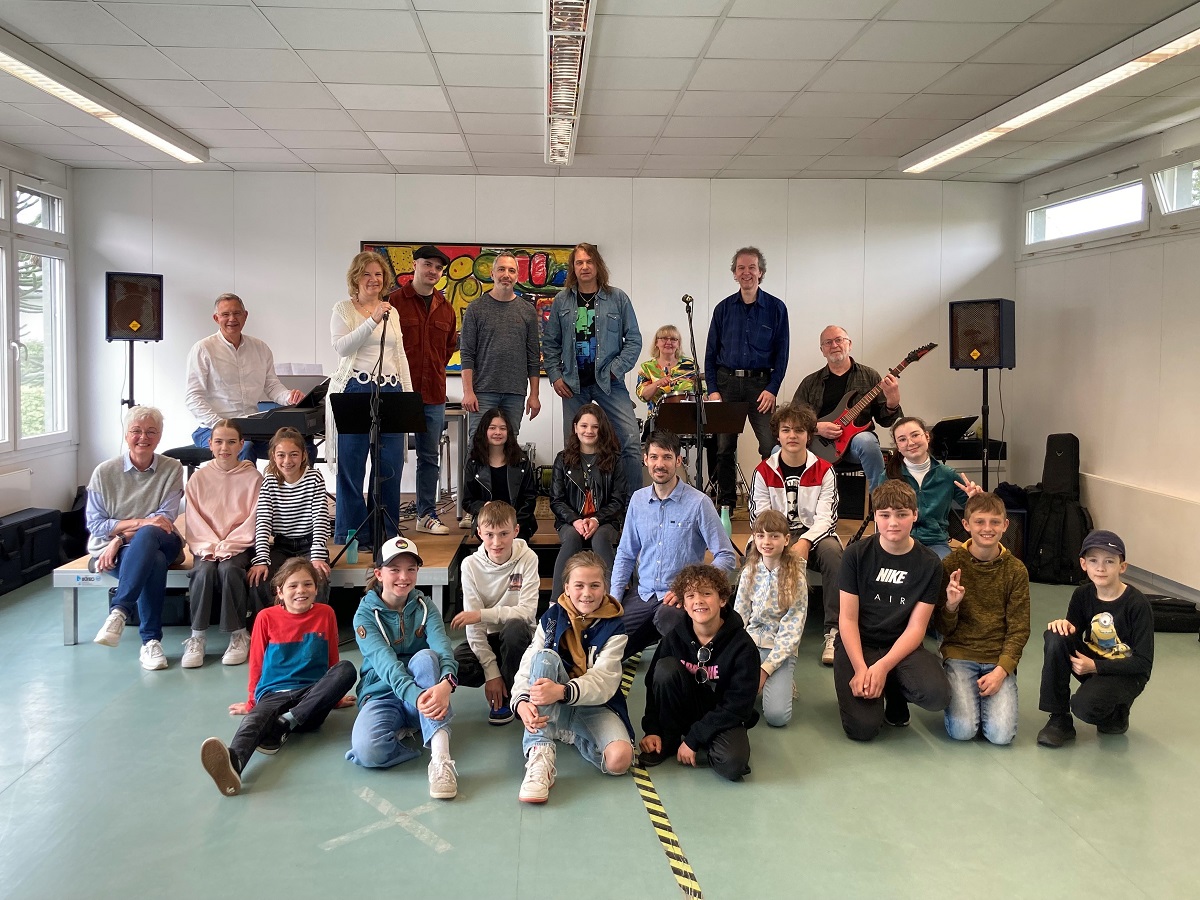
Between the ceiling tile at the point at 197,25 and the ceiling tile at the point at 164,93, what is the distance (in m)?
0.74

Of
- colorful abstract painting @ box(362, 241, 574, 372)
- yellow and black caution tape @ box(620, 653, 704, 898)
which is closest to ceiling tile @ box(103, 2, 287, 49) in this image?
colorful abstract painting @ box(362, 241, 574, 372)

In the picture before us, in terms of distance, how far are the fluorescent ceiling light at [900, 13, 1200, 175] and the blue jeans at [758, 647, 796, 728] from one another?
3.48 meters

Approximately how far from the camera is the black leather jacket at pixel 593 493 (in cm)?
487

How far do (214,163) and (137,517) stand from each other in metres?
3.85

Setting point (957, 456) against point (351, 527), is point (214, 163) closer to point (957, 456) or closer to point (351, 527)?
point (351, 527)

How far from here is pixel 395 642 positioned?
3.46 meters

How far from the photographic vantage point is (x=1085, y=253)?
680cm

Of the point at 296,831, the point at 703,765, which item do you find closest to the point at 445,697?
the point at 296,831

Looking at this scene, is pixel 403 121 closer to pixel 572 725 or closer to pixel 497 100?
pixel 497 100

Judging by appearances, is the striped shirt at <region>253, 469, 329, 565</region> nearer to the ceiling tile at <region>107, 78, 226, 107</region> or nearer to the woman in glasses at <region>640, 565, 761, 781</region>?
the woman in glasses at <region>640, 565, 761, 781</region>

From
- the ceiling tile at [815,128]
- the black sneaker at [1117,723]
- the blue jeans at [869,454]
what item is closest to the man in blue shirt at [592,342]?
the blue jeans at [869,454]

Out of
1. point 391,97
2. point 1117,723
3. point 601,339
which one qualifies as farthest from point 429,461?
point 1117,723

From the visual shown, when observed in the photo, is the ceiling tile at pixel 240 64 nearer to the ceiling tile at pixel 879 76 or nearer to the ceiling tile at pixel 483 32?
the ceiling tile at pixel 483 32

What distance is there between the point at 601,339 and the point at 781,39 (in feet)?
6.35
